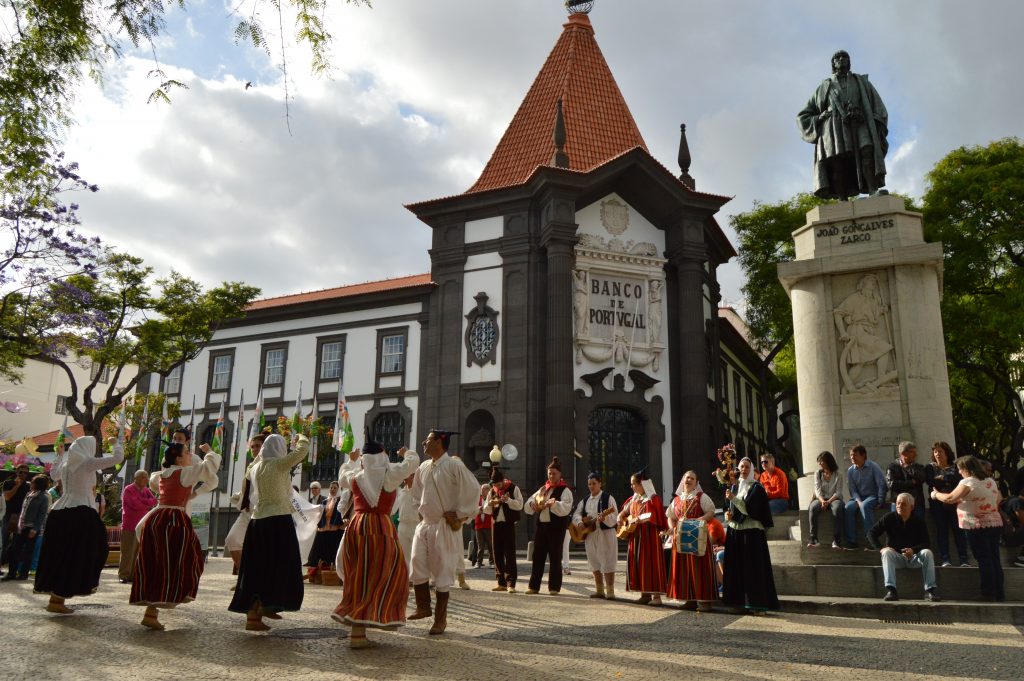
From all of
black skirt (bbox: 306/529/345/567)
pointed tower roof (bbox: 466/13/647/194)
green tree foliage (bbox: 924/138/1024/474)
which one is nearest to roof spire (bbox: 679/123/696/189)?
pointed tower roof (bbox: 466/13/647/194)

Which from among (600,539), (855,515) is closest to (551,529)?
(600,539)

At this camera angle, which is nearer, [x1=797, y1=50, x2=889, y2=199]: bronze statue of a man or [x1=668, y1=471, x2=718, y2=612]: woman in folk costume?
[x1=668, y1=471, x2=718, y2=612]: woman in folk costume

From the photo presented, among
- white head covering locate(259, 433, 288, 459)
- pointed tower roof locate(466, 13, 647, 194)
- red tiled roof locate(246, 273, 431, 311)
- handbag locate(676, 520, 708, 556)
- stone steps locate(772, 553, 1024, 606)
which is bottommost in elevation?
stone steps locate(772, 553, 1024, 606)

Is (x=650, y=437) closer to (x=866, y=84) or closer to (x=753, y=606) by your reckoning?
(x=866, y=84)

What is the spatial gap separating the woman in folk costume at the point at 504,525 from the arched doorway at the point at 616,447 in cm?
1314

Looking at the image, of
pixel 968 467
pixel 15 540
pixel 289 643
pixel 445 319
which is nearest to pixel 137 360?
pixel 445 319

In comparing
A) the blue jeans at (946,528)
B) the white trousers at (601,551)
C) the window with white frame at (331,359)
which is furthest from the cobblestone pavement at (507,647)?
the window with white frame at (331,359)

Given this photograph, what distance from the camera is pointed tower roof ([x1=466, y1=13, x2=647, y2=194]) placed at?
3056cm

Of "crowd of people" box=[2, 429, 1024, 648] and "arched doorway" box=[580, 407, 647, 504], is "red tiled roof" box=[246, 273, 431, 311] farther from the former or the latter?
"crowd of people" box=[2, 429, 1024, 648]

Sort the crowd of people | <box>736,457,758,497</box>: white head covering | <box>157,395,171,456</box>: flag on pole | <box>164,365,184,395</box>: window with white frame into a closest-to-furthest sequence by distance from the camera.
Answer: the crowd of people < <box>736,457,758,497</box>: white head covering < <box>157,395,171,456</box>: flag on pole < <box>164,365,184,395</box>: window with white frame

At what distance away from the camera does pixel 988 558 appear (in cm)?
954

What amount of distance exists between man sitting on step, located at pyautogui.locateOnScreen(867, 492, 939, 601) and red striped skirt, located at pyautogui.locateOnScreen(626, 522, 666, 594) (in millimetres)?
2883

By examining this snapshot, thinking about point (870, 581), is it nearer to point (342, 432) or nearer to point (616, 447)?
point (616, 447)

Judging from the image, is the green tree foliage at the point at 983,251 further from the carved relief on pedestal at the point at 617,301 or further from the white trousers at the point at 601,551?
the white trousers at the point at 601,551
